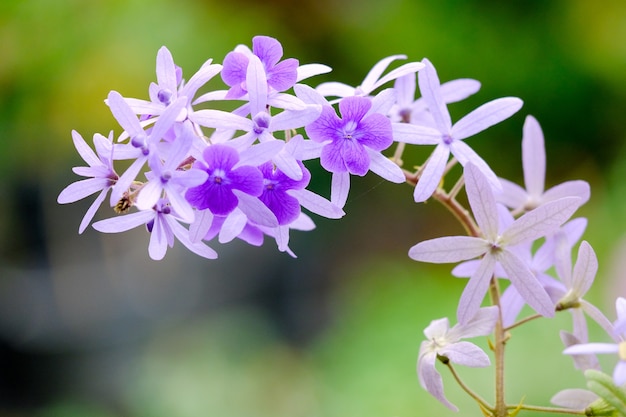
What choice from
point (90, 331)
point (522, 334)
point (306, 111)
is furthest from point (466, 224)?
point (90, 331)

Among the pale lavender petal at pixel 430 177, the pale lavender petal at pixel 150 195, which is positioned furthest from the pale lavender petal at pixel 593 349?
the pale lavender petal at pixel 150 195

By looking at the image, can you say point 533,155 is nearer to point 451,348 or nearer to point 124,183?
point 451,348

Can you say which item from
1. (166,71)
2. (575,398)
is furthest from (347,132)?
(575,398)

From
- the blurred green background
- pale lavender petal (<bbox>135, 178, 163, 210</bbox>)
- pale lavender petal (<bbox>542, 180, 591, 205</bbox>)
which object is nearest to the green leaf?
pale lavender petal (<bbox>542, 180, 591, 205</bbox>)

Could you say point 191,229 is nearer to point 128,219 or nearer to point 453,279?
point 128,219

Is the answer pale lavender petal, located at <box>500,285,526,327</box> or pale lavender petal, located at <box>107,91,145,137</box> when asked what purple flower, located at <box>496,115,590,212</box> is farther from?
pale lavender petal, located at <box>107,91,145,137</box>
